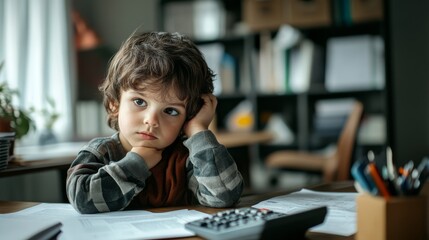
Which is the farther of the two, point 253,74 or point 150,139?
point 253,74

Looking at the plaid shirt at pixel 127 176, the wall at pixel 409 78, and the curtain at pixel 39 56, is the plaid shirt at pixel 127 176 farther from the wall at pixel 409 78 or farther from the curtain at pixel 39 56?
the wall at pixel 409 78

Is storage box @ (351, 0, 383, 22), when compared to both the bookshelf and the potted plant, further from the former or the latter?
the potted plant

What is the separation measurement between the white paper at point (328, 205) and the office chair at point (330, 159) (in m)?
1.69

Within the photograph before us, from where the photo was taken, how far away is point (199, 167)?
985 millimetres

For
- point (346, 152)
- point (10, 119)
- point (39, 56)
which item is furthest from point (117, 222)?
point (39, 56)

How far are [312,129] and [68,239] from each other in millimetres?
2928

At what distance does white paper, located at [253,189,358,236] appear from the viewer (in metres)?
0.80

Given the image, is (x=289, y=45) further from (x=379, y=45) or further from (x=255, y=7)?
(x=379, y=45)

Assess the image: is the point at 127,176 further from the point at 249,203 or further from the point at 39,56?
the point at 39,56

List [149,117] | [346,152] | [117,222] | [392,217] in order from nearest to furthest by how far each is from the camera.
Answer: [392,217], [117,222], [149,117], [346,152]

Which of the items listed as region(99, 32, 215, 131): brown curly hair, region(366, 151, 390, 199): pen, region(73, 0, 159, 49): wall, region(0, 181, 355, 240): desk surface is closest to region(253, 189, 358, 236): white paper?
region(0, 181, 355, 240): desk surface

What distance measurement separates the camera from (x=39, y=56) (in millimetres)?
3154

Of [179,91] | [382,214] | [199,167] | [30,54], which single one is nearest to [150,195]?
[199,167]

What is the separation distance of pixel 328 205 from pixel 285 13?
8.55ft
